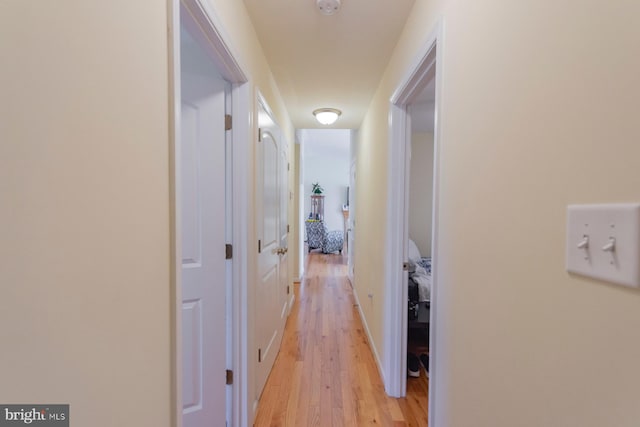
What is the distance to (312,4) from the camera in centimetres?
146

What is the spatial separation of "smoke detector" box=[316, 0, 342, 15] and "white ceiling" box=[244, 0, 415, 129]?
4cm

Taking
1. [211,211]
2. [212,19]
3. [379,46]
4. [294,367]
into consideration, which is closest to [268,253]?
[211,211]

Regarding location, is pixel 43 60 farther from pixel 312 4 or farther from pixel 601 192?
pixel 312 4

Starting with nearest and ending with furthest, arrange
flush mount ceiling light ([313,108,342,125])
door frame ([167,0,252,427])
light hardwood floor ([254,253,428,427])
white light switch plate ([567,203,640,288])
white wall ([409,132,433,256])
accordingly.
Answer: white light switch plate ([567,203,640,288]) → door frame ([167,0,252,427]) → light hardwood floor ([254,253,428,427]) → flush mount ceiling light ([313,108,342,125]) → white wall ([409,132,433,256])

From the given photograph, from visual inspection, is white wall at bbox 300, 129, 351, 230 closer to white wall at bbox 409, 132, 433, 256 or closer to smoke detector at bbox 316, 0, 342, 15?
white wall at bbox 409, 132, 433, 256

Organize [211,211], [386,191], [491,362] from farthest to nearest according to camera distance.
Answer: [386,191]
[211,211]
[491,362]

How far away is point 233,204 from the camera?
4.91 feet

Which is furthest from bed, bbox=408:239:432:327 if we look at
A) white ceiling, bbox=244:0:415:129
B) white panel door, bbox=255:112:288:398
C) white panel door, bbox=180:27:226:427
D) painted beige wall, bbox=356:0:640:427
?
white ceiling, bbox=244:0:415:129

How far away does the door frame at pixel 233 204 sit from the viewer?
2.62 feet

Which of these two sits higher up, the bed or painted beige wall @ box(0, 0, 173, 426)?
painted beige wall @ box(0, 0, 173, 426)

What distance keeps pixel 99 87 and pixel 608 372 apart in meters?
1.04

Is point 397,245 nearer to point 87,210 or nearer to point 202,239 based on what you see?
point 202,239

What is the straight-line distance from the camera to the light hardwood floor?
1731 mm

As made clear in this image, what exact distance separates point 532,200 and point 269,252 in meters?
1.79
